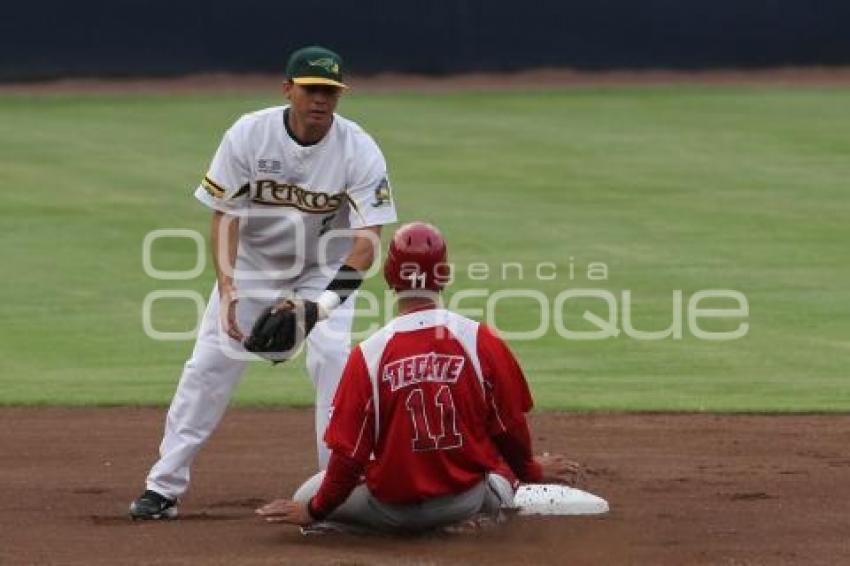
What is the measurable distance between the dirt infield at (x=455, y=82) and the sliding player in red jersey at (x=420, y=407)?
65.6 feet

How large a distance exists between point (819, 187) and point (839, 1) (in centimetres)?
830

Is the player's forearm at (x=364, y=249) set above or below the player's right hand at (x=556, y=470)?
above

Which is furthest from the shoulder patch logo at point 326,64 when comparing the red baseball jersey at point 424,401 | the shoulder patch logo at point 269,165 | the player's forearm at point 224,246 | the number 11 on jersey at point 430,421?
the number 11 on jersey at point 430,421

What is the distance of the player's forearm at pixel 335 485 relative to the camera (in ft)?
21.8

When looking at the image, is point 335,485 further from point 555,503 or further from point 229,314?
point 555,503

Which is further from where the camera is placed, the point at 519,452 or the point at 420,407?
the point at 519,452

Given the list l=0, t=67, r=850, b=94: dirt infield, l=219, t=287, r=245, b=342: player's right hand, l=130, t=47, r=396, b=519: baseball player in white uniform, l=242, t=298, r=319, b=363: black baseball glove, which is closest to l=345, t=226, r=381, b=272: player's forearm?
l=130, t=47, r=396, b=519: baseball player in white uniform

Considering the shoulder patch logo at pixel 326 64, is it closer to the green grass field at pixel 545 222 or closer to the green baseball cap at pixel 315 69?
the green baseball cap at pixel 315 69

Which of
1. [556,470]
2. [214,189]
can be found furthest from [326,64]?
[556,470]

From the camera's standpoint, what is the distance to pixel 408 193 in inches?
742

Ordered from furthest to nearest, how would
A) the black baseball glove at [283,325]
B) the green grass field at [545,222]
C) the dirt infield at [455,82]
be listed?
the dirt infield at [455,82] < the green grass field at [545,222] < the black baseball glove at [283,325]

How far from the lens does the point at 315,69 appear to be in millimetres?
7355

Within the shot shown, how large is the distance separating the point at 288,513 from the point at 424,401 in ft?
2.09

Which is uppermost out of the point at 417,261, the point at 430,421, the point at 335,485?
the point at 417,261
